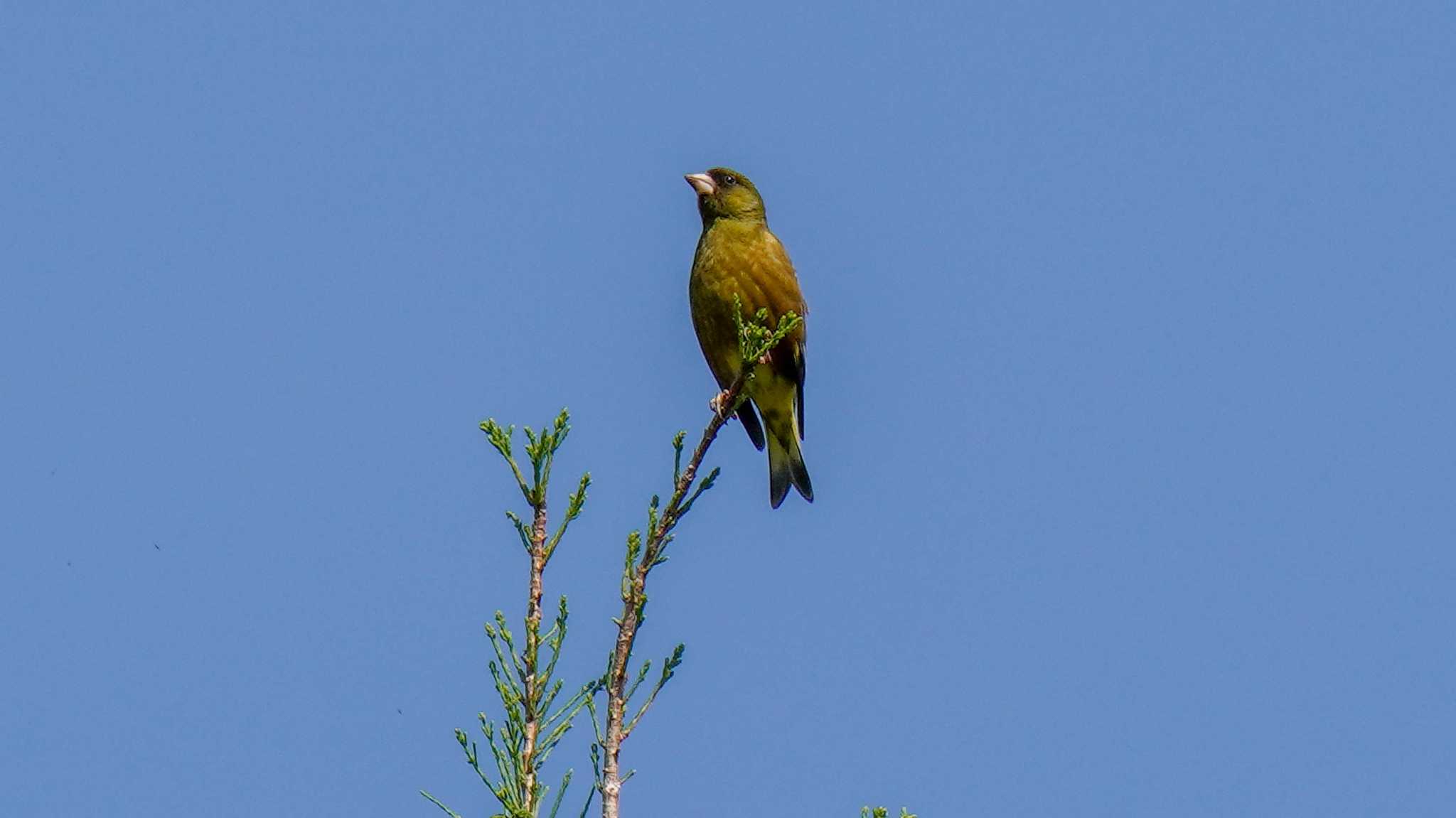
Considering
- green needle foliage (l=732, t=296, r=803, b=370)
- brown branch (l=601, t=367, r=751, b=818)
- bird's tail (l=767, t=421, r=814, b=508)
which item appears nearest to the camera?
brown branch (l=601, t=367, r=751, b=818)

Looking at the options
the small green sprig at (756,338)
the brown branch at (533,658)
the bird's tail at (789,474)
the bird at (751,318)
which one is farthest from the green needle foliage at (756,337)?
the bird's tail at (789,474)

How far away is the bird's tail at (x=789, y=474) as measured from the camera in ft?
23.5

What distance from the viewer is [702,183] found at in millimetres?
7676

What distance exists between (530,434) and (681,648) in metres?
0.52

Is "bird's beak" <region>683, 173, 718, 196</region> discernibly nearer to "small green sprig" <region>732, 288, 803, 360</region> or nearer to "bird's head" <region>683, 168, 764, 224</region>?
"bird's head" <region>683, 168, 764, 224</region>

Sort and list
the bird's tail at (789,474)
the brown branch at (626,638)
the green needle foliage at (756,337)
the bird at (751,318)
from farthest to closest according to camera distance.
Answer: the bird's tail at (789,474) < the bird at (751,318) < the green needle foliage at (756,337) < the brown branch at (626,638)

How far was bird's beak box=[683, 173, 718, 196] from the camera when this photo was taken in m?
7.62

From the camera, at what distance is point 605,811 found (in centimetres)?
293

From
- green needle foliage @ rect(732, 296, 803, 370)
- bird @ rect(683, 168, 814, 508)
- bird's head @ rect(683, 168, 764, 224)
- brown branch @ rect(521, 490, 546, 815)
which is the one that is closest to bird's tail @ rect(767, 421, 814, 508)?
bird @ rect(683, 168, 814, 508)

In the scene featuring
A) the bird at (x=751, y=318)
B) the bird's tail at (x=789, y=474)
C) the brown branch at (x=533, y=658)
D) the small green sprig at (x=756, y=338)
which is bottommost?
the brown branch at (x=533, y=658)

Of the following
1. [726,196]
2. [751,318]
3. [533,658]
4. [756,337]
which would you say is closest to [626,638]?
[533,658]

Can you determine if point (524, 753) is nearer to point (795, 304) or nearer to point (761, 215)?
point (795, 304)

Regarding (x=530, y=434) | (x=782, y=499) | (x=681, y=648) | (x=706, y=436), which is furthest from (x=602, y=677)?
(x=782, y=499)

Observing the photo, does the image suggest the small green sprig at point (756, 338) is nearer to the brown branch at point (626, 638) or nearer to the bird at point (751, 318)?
the brown branch at point (626, 638)
